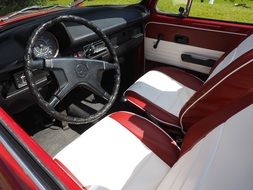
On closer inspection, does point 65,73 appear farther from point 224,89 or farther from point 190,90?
point 190,90

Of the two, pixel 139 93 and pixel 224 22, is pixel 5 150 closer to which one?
pixel 139 93

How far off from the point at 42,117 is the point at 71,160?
882 mm

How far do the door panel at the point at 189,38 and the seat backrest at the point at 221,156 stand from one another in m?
1.18

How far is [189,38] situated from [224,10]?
0.68 metres

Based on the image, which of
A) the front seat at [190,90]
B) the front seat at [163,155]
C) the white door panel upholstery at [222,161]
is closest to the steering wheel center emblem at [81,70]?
the front seat at [163,155]

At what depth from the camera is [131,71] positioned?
9.72 ft

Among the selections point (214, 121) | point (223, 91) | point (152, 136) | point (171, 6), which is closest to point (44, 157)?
point (214, 121)

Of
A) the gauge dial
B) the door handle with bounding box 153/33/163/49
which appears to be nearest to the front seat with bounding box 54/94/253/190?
the gauge dial

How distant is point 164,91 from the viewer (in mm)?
2289

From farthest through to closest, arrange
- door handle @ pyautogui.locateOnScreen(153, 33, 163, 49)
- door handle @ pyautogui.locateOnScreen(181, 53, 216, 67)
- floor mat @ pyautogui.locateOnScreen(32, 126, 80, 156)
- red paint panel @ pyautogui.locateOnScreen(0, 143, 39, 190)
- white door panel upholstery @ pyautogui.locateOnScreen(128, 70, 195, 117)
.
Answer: door handle @ pyautogui.locateOnScreen(153, 33, 163, 49), door handle @ pyautogui.locateOnScreen(181, 53, 216, 67), floor mat @ pyautogui.locateOnScreen(32, 126, 80, 156), white door panel upholstery @ pyautogui.locateOnScreen(128, 70, 195, 117), red paint panel @ pyautogui.locateOnScreen(0, 143, 39, 190)

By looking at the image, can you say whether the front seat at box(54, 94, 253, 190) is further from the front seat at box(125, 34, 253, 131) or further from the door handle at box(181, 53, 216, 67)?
the door handle at box(181, 53, 216, 67)

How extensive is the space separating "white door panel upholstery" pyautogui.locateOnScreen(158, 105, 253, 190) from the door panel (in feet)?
4.26

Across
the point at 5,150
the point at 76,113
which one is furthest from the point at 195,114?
the point at 5,150

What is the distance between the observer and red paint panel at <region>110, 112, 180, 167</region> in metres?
1.69
